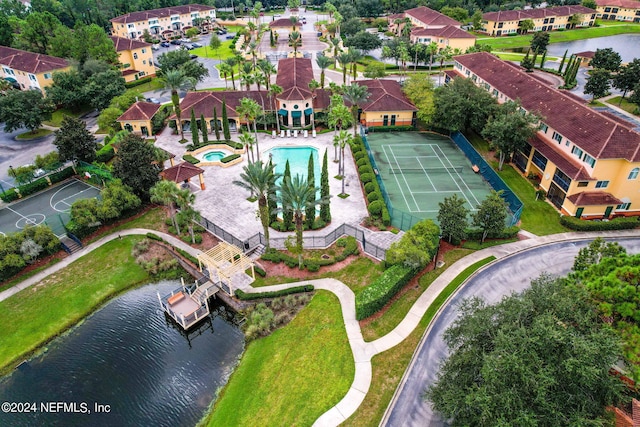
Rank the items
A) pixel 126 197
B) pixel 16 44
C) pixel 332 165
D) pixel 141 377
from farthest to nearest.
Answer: pixel 16 44 → pixel 332 165 → pixel 126 197 → pixel 141 377

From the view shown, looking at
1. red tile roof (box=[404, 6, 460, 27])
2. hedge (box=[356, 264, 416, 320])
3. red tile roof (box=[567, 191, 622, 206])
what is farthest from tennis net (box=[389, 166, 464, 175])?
red tile roof (box=[404, 6, 460, 27])

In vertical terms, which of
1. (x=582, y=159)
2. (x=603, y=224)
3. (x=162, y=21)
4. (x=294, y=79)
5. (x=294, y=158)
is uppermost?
(x=162, y=21)

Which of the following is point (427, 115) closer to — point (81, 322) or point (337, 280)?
point (337, 280)

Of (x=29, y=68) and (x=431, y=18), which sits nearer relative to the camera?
(x=29, y=68)

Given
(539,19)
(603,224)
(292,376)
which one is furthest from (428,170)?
(539,19)

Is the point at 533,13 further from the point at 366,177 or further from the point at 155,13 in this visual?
the point at 155,13

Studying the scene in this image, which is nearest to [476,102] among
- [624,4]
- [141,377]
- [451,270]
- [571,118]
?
[571,118]
